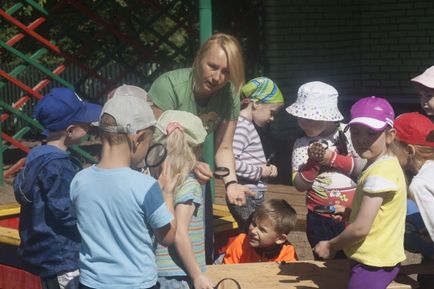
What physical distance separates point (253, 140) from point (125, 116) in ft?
6.43

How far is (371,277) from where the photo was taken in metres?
3.88

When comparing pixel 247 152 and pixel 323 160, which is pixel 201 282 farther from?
pixel 247 152

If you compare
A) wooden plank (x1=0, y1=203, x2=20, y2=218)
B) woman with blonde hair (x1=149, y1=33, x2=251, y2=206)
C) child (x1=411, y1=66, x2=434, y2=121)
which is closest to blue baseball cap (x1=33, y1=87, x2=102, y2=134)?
Result: woman with blonde hair (x1=149, y1=33, x2=251, y2=206)

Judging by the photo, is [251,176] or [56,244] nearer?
[56,244]

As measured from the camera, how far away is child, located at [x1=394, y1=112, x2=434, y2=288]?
403 centimetres

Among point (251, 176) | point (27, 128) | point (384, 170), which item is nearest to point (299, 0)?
point (27, 128)

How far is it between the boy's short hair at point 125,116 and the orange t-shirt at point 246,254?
175 cm

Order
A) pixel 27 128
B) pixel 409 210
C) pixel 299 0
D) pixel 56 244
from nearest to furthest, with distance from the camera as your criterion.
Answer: pixel 56 244, pixel 409 210, pixel 27 128, pixel 299 0

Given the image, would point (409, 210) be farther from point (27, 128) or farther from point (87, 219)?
point (27, 128)

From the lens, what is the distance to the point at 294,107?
4.82 meters

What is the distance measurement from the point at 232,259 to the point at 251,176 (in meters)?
0.49

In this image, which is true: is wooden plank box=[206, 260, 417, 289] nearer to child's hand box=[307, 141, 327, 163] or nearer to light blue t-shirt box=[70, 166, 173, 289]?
child's hand box=[307, 141, 327, 163]

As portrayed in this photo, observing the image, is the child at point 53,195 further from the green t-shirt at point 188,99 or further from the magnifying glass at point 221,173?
the magnifying glass at point 221,173

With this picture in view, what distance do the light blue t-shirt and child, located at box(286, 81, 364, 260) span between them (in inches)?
50.3
